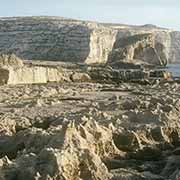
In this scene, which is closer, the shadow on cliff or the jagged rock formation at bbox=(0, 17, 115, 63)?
the shadow on cliff

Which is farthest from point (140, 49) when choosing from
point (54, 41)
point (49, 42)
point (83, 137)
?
point (83, 137)

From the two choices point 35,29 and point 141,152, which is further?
point 35,29

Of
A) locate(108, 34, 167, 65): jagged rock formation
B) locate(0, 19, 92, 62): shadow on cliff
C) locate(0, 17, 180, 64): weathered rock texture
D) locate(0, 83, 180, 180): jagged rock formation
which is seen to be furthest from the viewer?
locate(108, 34, 167, 65): jagged rock formation

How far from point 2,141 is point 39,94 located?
1199 cm

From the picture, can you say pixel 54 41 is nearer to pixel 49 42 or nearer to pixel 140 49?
pixel 49 42

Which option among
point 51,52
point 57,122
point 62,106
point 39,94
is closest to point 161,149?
point 57,122

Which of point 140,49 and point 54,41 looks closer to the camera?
point 54,41

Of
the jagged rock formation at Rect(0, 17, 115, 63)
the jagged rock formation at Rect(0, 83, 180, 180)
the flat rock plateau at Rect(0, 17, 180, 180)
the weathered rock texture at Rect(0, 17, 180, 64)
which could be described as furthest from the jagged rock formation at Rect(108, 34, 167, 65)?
the jagged rock formation at Rect(0, 83, 180, 180)

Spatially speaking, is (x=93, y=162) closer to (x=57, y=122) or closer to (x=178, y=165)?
(x=178, y=165)

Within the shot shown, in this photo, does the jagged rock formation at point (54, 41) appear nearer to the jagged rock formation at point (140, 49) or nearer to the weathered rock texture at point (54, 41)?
the weathered rock texture at point (54, 41)

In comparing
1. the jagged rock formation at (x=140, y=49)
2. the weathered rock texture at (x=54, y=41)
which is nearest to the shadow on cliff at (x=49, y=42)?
the weathered rock texture at (x=54, y=41)

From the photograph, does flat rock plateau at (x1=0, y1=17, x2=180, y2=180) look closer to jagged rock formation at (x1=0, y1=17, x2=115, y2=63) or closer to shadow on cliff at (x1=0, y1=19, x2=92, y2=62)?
shadow on cliff at (x1=0, y1=19, x2=92, y2=62)

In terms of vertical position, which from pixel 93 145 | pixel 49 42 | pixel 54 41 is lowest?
pixel 49 42

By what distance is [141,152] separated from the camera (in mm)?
11383
